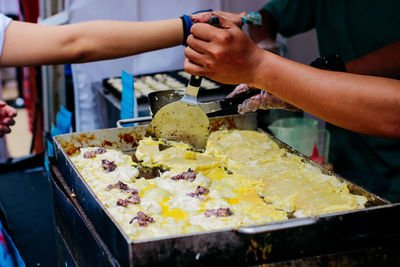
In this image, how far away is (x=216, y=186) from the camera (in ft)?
5.87

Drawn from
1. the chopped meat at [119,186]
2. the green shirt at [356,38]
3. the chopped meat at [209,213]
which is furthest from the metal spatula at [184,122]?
the green shirt at [356,38]

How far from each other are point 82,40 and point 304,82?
1208 mm

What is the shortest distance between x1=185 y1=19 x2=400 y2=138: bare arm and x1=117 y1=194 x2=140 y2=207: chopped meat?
0.52m

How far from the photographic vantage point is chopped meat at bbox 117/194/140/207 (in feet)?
5.11

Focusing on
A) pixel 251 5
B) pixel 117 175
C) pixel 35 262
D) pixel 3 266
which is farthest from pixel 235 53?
pixel 251 5

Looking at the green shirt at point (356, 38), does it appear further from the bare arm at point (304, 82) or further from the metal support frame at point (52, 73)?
the metal support frame at point (52, 73)

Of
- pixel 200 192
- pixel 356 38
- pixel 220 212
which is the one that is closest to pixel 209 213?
pixel 220 212

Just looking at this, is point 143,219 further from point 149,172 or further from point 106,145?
point 106,145

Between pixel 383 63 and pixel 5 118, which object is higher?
pixel 383 63

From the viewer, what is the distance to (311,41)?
12.0 feet

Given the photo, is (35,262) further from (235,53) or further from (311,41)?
(311,41)

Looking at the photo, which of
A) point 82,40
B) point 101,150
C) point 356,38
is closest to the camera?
point 101,150

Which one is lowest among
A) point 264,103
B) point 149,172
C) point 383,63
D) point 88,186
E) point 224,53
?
point 149,172

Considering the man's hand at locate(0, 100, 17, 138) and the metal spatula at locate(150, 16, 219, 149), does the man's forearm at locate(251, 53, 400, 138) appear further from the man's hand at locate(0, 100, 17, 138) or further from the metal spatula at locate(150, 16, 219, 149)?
the man's hand at locate(0, 100, 17, 138)
